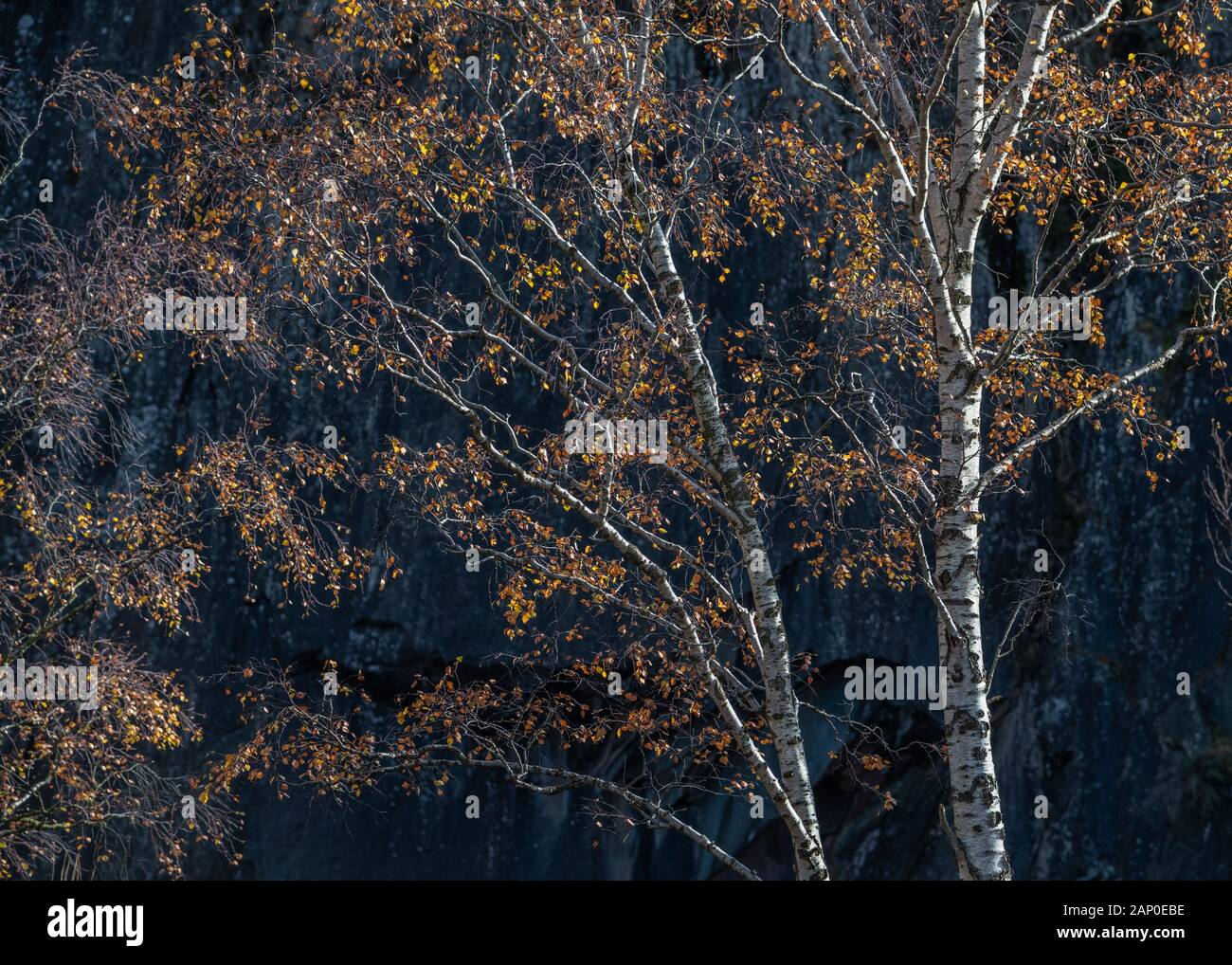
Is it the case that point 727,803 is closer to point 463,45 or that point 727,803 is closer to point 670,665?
point 670,665

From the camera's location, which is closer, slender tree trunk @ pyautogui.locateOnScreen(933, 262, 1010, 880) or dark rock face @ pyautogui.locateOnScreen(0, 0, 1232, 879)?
slender tree trunk @ pyautogui.locateOnScreen(933, 262, 1010, 880)

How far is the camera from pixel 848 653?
16281mm

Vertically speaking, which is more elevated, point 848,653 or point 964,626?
point 964,626

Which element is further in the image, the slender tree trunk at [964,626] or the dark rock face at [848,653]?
the dark rock face at [848,653]

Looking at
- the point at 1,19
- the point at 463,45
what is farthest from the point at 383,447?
the point at 1,19

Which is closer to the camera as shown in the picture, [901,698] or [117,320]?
[117,320]

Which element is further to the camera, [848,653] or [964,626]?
[848,653]

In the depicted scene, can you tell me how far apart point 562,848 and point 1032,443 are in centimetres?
916

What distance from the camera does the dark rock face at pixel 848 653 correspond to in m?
16.0

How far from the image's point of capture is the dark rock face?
16.0 meters

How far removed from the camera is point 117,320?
10.1m

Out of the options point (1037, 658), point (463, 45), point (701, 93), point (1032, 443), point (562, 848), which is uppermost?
point (463, 45)
